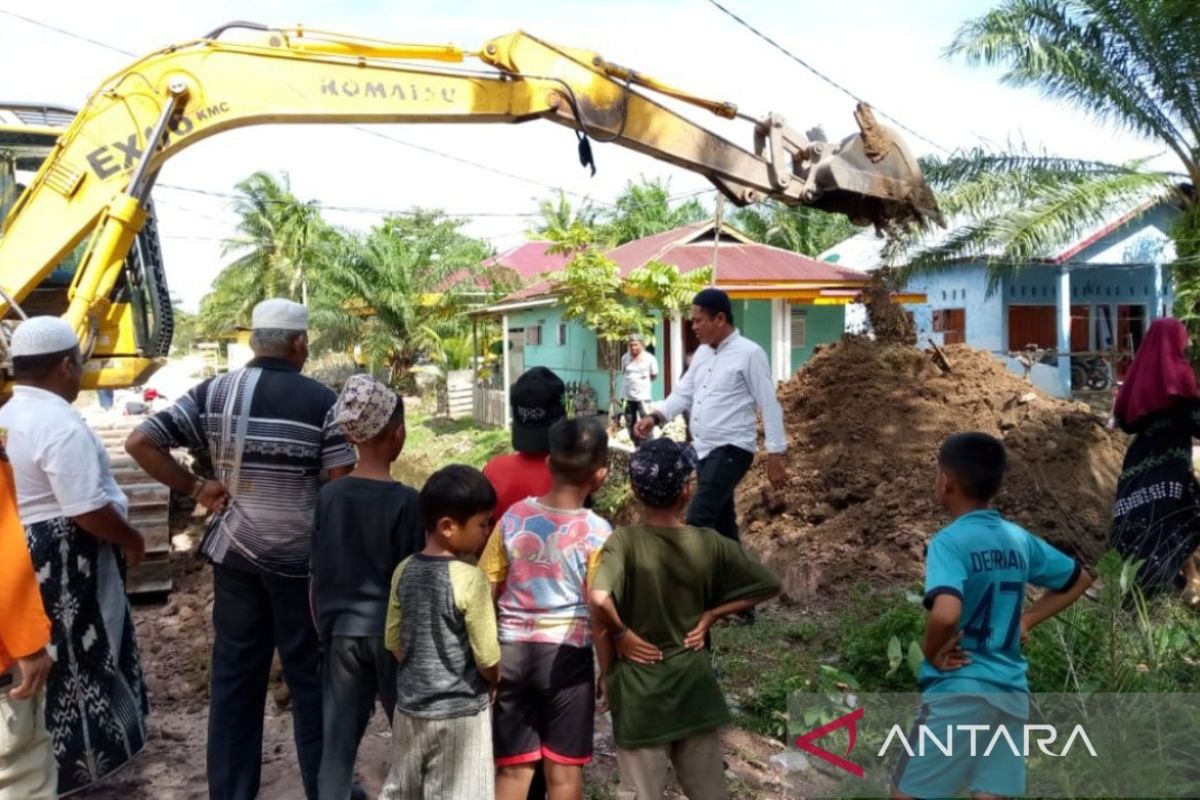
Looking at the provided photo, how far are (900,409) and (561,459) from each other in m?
6.61

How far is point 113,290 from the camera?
7.01 metres

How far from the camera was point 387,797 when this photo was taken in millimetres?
2922

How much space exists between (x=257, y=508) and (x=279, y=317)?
0.68m

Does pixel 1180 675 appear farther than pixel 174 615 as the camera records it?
No

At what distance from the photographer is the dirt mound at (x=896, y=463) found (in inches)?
285

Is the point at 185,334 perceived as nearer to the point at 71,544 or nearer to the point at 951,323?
the point at 951,323

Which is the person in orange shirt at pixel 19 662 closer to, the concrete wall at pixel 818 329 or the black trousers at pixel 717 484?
the black trousers at pixel 717 484

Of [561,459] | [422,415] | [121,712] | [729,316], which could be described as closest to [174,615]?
[121,712]

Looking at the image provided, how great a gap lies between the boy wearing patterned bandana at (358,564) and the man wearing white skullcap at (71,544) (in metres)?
0.91

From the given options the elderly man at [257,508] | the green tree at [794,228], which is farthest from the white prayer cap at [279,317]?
the green tree at [794,228]

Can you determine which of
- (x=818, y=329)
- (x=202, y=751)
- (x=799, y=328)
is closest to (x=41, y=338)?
(x=202, y=751)

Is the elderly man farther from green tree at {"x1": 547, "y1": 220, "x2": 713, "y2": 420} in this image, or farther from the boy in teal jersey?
green tree at {"x1": 547, "y1": 220, "x2": 713, "y2": 420}

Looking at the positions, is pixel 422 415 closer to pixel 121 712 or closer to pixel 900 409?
pixel 900 409

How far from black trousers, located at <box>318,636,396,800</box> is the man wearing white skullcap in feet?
3.34
